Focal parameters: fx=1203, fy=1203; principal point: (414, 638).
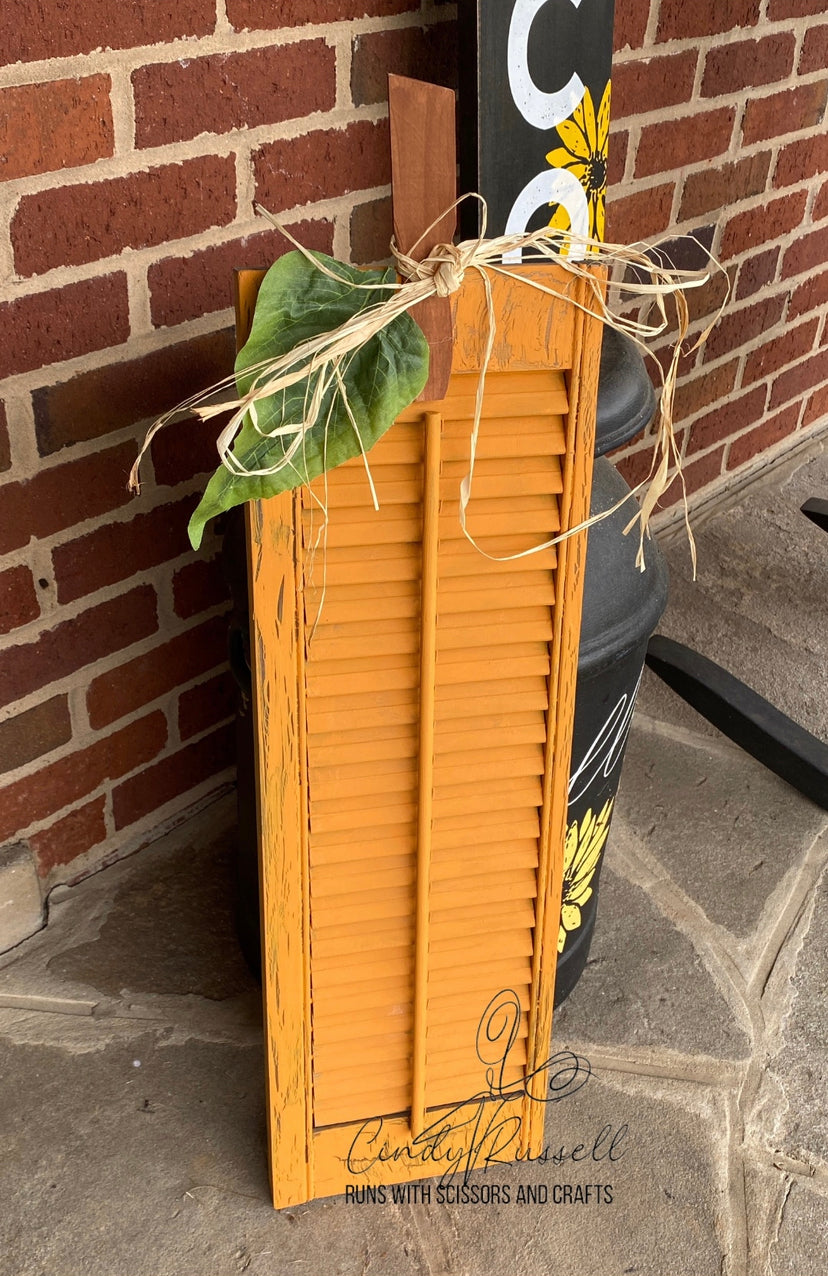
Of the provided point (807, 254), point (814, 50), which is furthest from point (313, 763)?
point (807, 254)

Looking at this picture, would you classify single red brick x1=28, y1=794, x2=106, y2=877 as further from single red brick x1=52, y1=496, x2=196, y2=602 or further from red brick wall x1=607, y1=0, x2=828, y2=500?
red brick wall x1=607, y1=0, x2=828, y2=500

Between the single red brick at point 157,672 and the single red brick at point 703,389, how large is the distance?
1.19m

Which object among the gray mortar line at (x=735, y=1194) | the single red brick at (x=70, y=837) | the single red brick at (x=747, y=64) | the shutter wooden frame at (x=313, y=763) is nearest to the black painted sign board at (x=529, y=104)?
the shutter wooden frame at (x=313, y=763)

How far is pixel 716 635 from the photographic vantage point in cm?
239

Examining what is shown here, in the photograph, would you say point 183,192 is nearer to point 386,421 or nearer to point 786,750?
point 386,421

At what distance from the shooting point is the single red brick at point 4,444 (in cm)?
135

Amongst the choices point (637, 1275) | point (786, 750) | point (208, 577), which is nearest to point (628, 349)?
point (208, 577)

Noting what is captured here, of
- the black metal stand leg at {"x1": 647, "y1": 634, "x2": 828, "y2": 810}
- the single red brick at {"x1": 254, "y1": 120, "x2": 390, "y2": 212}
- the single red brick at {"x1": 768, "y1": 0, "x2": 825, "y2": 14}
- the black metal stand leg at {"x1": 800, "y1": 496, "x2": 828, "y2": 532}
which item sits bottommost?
the black metal stand leg at {"x1": 647, "y1": 634, "x2": 828, "y2": 810}

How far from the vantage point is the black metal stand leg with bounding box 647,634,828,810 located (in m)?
1.92

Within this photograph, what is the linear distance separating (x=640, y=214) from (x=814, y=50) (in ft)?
2.05

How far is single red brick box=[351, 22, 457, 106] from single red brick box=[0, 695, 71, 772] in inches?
34.4

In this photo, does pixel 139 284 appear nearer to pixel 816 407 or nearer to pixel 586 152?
pixel 586 152

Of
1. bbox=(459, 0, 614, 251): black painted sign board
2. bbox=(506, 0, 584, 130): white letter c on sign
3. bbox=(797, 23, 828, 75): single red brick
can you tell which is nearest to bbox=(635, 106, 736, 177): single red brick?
bbox=(797, 23, 828, 75): single red brick

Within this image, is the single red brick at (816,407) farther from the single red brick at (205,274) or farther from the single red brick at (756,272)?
the single red brick at (205,274)
